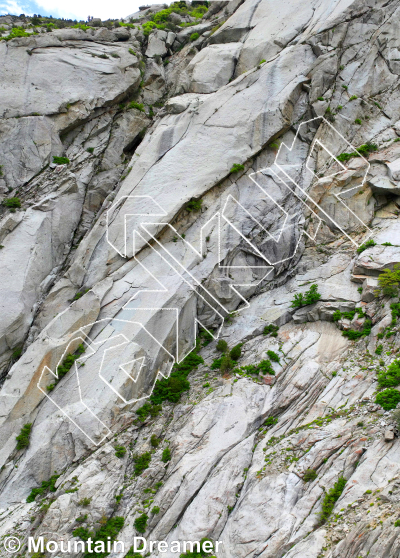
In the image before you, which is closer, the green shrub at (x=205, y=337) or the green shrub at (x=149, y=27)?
the green shrub at (x=205, y=337)

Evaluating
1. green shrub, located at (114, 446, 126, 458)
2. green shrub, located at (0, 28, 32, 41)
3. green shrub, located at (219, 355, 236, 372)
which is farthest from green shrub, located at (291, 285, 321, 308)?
green shrub, located at (0, 28, 32, 41)

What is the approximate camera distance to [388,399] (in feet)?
44.3

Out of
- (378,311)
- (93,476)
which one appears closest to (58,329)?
(93,476)

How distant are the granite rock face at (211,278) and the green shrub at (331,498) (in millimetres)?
66

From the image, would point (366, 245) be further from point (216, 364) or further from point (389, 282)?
point (216, 364)

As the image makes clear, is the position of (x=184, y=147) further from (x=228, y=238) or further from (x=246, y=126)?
(x=228, y=238)

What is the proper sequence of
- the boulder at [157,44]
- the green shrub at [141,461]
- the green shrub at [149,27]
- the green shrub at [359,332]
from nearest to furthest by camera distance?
the green shrub at [141,461] → the green shrub at [359,332] → the boulder at [157,44] → the green shrub at [149,27]

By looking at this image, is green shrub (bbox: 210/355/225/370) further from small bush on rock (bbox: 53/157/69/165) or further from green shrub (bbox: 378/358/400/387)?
small bush on rock (bbox: 53/157/69/165)

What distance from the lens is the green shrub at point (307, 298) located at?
18312 millimetres

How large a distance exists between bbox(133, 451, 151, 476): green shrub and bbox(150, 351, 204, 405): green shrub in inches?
87.0

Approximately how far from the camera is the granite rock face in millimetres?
13586

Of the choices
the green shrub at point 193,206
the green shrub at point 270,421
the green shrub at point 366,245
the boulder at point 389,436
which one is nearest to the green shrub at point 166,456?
the green shrub at point 270,421

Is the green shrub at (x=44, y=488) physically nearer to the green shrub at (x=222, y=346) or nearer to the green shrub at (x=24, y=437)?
the green shrub at (x=24, y=437)

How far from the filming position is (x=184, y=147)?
2253 cm
